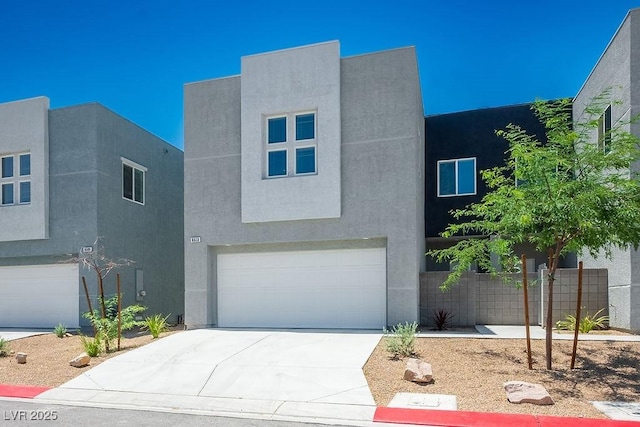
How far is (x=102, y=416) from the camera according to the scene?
711cm

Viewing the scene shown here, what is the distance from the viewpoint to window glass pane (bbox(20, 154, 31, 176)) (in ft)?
53.1

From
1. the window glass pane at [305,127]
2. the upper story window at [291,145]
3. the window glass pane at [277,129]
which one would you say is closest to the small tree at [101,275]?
the upper story window at [291,145]

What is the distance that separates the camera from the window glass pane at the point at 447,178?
60.2ft

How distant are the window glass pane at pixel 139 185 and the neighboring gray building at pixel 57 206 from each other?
85 centimetres

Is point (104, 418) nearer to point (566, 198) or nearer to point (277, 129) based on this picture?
point (566, 198)

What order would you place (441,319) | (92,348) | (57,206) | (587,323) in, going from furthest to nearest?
1. (57,206)
2. (441,319)
3. (587,323)
4. (92,348)

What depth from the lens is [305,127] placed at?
44.6 feet

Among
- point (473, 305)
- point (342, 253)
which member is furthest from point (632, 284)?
point (342, 253)

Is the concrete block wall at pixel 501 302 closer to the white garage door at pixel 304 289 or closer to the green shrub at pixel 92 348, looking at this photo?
the white garage door at pixel 304 289

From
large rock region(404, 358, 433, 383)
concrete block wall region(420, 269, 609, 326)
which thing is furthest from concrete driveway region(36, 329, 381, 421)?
concrete block wall region(420, 269, 609, 326)

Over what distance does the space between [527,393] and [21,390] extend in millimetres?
8683

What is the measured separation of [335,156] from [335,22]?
379 centimetres

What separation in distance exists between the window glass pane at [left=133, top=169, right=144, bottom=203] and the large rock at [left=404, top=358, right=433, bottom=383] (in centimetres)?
1350

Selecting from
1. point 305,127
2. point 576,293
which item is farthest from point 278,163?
point 576,293
